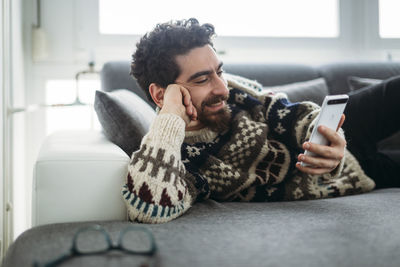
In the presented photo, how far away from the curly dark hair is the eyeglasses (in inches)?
22.9

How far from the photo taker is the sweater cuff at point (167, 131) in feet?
3.63

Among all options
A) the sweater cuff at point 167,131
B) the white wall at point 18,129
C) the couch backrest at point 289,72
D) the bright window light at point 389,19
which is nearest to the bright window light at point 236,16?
the bright window light at point 389,19

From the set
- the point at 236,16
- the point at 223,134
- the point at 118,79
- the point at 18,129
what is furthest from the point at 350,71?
the point at 18,129

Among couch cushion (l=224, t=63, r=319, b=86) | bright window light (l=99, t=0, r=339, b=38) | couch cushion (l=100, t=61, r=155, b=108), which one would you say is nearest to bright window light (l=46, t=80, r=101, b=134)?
bright window light (l=99, t=0, r=339, b=38)

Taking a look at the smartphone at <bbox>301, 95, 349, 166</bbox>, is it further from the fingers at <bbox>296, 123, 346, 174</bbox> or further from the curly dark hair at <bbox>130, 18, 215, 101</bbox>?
the curly dark hair at <bbox>130, 18, 215, 101</bbox>

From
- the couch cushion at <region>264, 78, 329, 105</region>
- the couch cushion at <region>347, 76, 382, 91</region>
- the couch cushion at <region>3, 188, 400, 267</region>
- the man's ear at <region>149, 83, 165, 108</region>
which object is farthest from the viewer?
the couch cushion at <region>347, 76, 382, 91</region>

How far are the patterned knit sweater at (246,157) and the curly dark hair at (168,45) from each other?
0.19 m

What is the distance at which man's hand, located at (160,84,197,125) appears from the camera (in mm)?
1200

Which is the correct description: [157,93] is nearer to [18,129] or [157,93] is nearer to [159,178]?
[159,178]

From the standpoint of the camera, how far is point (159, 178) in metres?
1.06

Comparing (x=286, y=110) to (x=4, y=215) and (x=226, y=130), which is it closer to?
(x=226, y=130)

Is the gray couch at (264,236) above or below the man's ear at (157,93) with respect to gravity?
below

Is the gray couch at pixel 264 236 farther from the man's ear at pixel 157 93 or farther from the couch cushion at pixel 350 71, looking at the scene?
the couch cushion at pixel 350 71

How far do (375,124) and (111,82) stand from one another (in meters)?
0.97
